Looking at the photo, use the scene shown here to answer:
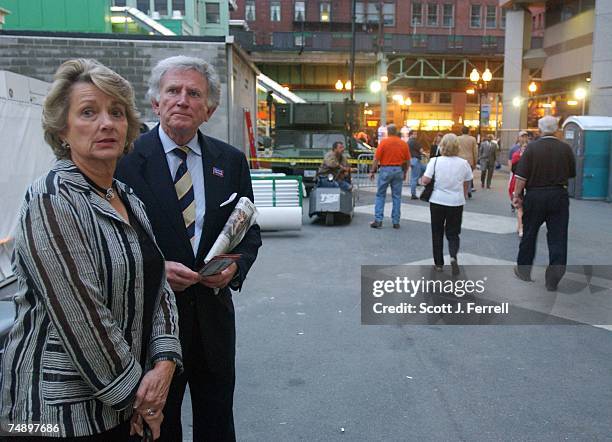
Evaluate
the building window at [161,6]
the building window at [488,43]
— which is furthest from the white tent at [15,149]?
the building window at [488,43]

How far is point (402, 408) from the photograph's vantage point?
4129 mm

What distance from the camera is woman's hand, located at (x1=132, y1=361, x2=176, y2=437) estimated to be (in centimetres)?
190

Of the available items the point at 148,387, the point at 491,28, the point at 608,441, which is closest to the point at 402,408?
the point at 608,441

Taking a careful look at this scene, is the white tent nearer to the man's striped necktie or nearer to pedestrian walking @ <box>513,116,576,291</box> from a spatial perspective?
the man's striped necktie

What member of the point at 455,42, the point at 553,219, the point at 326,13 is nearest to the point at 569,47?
the point at 455,42

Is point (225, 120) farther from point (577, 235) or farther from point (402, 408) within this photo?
point (402, 408)

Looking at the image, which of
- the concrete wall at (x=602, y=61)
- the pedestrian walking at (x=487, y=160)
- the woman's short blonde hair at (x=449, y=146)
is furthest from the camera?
the concrete wall at (x=602, y=61)

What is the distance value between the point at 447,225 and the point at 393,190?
4.25m

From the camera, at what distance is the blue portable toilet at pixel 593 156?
53.4 ft

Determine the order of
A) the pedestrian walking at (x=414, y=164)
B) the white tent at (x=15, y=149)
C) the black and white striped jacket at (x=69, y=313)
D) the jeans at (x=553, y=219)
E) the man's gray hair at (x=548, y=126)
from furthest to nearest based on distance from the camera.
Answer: the pedestrian walking at (x=414, y=164), the white tent at (x=15, y=149), the man's gray hair at (x=548, y=126), the jeans at (x=553, y=219), the black and white striped jacket at (x=69, y=313)

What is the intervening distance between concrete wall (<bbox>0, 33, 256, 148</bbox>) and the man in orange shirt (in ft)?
19.8

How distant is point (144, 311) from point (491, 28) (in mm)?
62249

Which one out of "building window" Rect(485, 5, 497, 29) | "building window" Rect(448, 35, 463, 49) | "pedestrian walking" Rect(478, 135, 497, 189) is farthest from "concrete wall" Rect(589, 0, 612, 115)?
"building window" Rect(485, 5, 497, 29)

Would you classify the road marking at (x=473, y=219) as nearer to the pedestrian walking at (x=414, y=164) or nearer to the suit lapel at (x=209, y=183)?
the pedestrian walking at (x=414, y=164)
